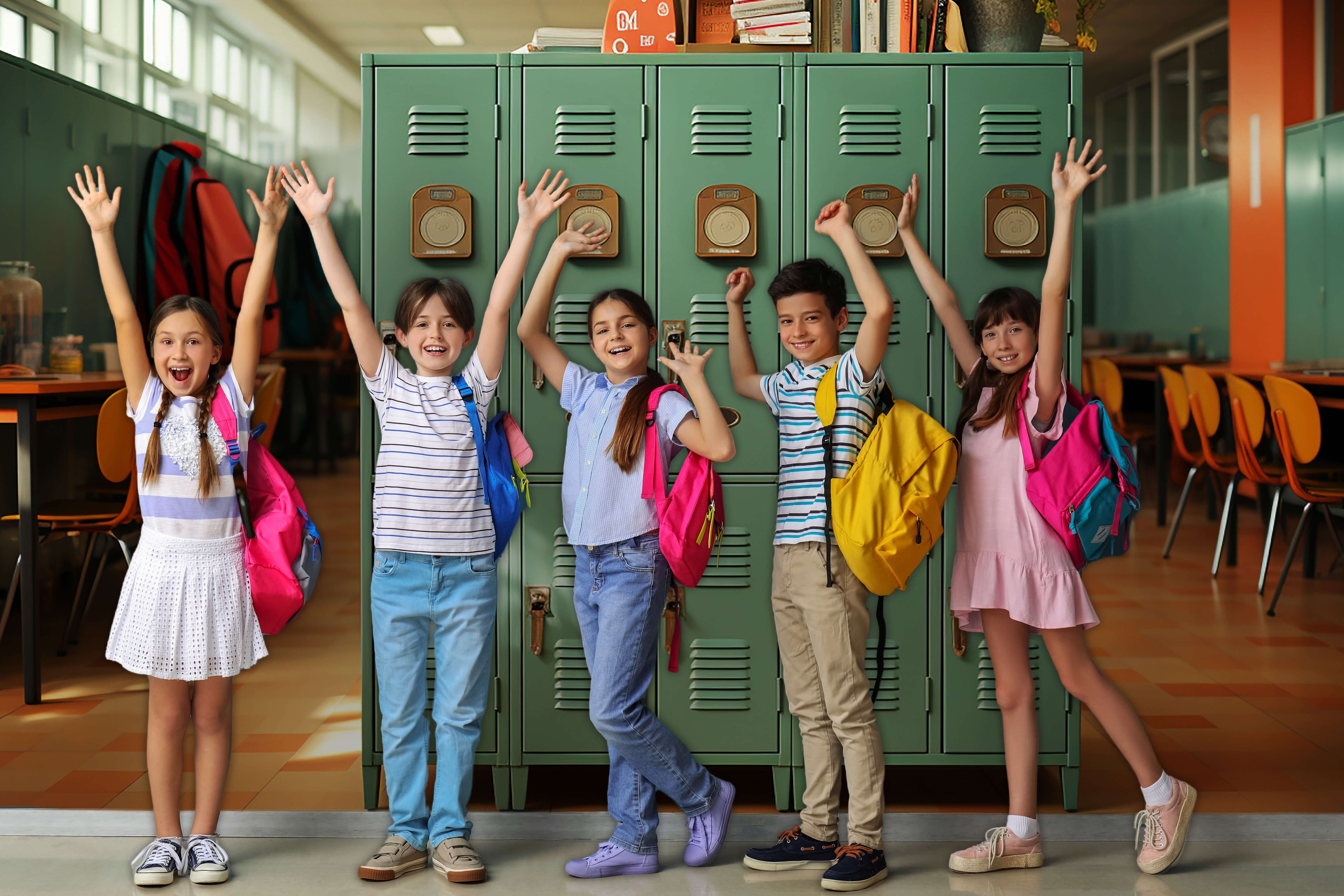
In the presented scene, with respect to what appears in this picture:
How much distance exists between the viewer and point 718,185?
102 inches

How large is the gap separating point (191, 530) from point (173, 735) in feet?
1.49

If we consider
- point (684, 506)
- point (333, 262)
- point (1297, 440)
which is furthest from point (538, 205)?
point (1297, 440)

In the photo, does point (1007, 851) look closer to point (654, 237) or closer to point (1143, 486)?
point (654, 237)

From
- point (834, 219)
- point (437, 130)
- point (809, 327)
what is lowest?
point (809, 327)

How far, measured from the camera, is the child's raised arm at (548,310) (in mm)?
2379

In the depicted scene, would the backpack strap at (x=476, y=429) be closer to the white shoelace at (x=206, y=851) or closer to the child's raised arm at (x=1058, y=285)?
the white shoelace at (x=206, y=851)

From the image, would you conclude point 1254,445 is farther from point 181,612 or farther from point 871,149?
point 181,612

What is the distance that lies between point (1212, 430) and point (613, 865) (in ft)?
15.9

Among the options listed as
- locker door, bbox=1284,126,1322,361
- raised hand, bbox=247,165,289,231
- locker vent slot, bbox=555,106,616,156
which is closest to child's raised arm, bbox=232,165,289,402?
raised hand, bbox=247,165,289,231

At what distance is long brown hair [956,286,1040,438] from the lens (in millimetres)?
2344

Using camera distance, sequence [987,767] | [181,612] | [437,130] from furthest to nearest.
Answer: [987,767]
[437,130]
[181,612]

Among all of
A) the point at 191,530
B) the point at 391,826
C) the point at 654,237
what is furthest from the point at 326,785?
the point at 654,237

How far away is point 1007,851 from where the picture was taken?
7.81 feet

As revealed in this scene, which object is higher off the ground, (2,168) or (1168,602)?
(2,168)
